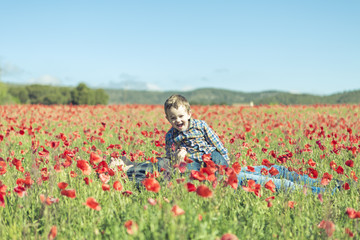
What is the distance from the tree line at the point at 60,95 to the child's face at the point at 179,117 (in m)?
55.8

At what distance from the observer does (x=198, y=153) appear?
4066mm

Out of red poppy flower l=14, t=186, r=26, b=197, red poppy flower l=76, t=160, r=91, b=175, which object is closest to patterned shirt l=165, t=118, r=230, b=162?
red poppy flower l=76, t=160, r=91, b=175

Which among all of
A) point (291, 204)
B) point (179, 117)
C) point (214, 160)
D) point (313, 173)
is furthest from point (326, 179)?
point (179, 117)

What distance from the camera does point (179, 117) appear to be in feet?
12.5

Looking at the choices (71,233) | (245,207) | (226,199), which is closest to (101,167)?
(71,233)

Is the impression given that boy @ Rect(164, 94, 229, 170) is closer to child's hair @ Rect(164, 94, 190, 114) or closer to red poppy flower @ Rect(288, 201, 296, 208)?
child's hair @ Rect(164, 94, 190, 114)

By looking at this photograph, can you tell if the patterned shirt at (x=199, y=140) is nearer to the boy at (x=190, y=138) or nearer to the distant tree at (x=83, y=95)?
the boy at (x=190, y=138)

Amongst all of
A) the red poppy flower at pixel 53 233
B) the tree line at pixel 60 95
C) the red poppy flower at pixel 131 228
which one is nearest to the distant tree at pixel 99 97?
the tree line at pixel 60 95

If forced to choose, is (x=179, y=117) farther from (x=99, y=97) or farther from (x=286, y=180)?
(x=99, y=97)

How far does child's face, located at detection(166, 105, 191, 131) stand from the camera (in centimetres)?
377

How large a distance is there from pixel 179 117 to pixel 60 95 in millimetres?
81698

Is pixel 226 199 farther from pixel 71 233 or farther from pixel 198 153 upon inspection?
pixel 198 153

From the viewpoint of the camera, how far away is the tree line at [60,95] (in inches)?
2556

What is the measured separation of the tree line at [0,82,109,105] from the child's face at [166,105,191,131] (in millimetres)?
55837
